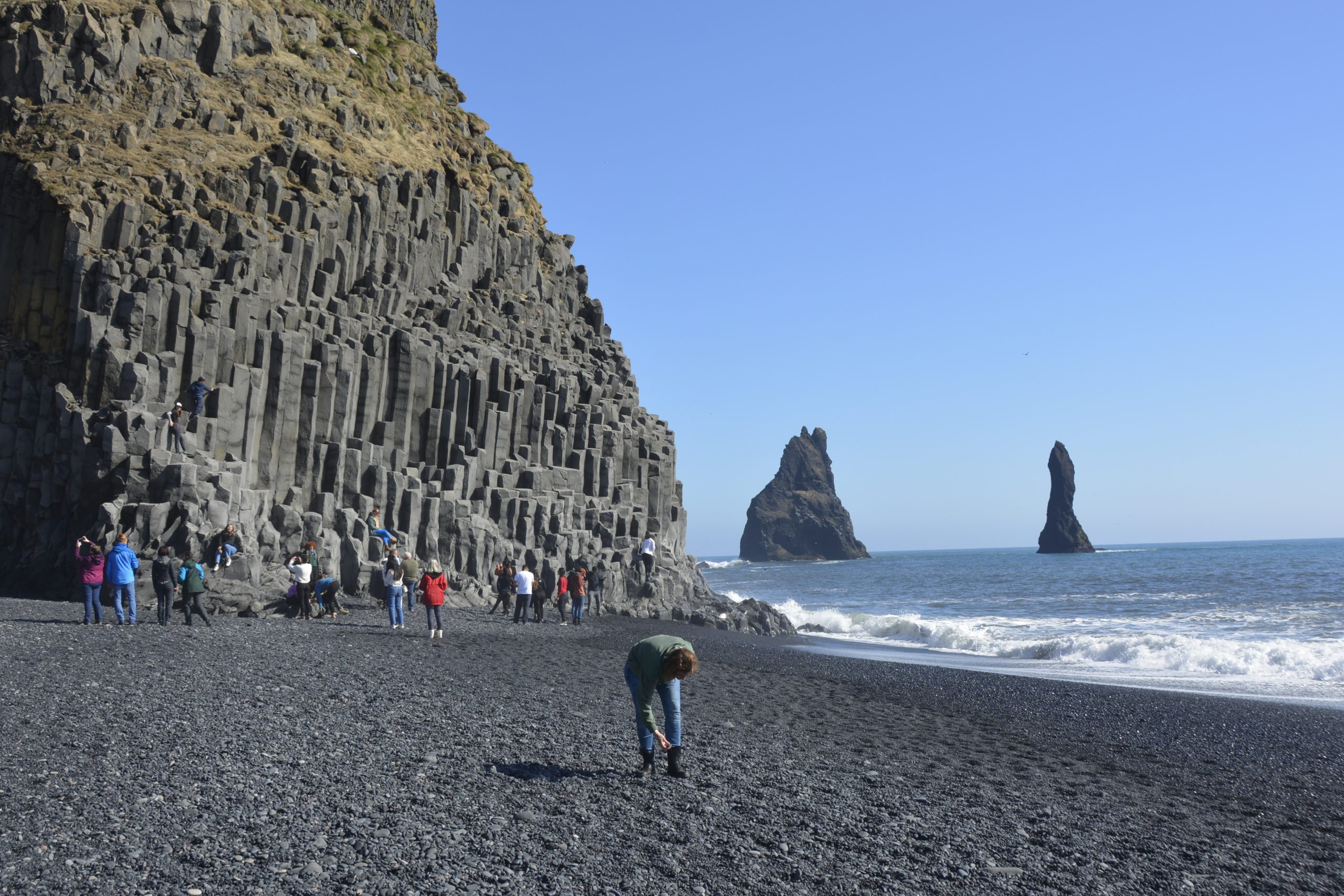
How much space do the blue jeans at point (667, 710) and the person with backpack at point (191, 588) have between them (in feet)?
42.7

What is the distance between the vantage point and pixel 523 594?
2556cm

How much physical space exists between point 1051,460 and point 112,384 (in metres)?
143

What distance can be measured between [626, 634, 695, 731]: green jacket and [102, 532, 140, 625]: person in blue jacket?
44.0 ft

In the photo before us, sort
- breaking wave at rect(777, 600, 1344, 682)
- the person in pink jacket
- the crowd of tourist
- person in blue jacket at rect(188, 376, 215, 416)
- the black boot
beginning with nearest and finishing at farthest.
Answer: the black boot → the person in pink jacket → the crowd of tourist → breaking wave at rect(777, 600, 1344, 682) → person in blue jacket at rect(188, 376, 215, 416)

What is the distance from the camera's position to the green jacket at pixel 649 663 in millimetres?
8312

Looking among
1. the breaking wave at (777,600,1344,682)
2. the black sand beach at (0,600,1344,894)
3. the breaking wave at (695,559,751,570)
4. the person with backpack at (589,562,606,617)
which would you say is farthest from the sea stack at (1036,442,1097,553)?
the black sand beach at (0,600,1344,894)

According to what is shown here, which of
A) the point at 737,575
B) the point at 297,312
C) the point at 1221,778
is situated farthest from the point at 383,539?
the point at 737,575

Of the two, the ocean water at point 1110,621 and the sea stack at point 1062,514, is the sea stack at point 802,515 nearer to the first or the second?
the sea stack at point 1062,514

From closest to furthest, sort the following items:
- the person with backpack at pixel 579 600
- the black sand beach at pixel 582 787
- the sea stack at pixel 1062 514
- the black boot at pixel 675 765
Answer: the black sand beach at pixel 582 787 < the black boot at pixel 675 765 < the person with backpack at pixel 579 600 < the sea stack at pixel 1062 514

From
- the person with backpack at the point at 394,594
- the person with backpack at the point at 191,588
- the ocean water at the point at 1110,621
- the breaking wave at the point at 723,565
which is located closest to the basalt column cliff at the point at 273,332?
the person with backpack at the point at 191,588

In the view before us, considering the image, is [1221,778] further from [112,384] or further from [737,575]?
[737,575]

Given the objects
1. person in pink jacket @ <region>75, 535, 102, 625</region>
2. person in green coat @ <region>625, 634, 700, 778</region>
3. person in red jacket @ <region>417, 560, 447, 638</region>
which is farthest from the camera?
person in red jacket @ <region>417, 560, 447, 638</region>

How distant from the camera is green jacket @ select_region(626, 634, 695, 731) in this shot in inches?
327

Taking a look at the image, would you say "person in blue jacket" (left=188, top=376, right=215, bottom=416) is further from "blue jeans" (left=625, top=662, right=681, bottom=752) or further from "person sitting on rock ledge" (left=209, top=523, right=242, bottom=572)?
Answer: "blue jeans" (left=625, top=662, right=681, bottom=752)
